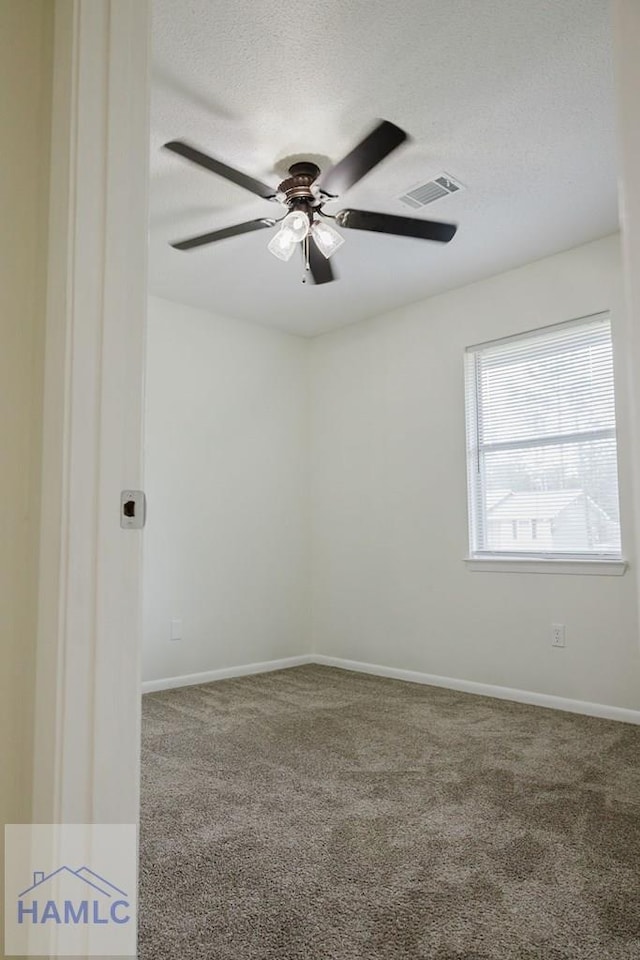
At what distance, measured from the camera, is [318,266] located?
322 centimetres

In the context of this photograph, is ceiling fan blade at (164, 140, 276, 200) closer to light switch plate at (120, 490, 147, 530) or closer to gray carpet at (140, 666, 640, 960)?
light switch plate at (120, 490, 147, 530)

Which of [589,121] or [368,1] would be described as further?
[589,121]

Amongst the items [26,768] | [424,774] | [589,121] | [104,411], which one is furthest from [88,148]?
[424,774]

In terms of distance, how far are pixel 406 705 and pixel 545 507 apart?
4.64 ft

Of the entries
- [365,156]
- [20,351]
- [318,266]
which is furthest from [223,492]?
[20,351]

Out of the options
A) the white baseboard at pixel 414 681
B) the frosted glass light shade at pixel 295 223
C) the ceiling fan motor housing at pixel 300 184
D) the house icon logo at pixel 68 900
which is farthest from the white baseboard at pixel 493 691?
the house icon logo at pixel 68 900

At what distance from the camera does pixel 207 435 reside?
4.66 meters

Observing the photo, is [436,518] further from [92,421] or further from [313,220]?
[92,421]

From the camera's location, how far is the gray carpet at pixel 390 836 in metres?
1.57

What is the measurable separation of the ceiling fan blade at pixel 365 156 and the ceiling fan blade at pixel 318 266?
17.8 inches

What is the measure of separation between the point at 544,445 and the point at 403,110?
2.11m

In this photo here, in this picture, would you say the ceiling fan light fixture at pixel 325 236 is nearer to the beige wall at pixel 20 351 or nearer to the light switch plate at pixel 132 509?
the beige wall at pixel 20 351

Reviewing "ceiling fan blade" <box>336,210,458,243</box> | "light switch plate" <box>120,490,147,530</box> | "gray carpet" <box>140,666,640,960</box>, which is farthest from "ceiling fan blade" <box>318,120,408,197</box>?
"gray carpet" <box>140,666,640,960</box>

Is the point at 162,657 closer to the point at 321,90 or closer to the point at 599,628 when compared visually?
the point at 599,628
